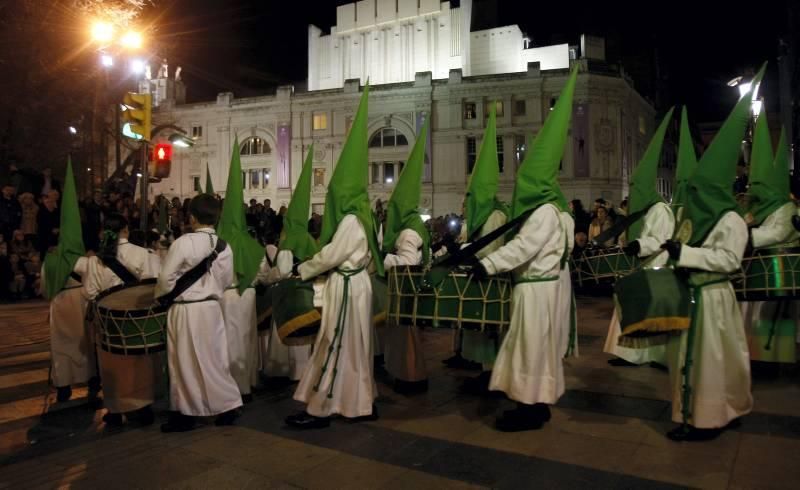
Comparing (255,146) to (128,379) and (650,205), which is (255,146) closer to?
(650,205)

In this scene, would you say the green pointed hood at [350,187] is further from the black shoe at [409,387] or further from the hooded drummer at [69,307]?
the hooded drummer at [69,307]

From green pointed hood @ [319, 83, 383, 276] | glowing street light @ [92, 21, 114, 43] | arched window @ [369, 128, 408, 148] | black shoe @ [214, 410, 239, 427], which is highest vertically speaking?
arched window @ [369, 128, 408, 148]

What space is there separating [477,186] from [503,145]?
3807cm

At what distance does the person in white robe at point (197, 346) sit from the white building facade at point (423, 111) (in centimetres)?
3793

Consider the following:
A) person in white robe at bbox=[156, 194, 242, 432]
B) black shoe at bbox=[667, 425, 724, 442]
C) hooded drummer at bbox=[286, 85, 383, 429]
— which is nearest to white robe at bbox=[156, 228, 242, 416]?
person in white robe at bbox=[156, 194, 242, 432]

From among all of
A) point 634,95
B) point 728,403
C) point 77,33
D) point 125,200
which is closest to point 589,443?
point 728,403

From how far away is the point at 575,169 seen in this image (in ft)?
135

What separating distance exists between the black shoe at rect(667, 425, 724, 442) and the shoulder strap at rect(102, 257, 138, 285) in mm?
5061

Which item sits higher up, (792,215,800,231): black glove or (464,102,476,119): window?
(464,102,476,119): window

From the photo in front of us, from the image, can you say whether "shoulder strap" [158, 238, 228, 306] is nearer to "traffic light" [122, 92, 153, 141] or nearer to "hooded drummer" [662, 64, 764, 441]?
"hooded drummer" [662, 64, 764, 441]

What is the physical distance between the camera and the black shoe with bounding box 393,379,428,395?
6277 mm

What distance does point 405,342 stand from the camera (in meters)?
6.34

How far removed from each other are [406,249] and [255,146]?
45505 millimetres

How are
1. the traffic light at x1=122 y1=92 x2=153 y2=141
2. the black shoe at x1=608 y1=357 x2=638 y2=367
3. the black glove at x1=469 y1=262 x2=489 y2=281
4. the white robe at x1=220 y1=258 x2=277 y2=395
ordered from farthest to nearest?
the traffic light at x1=122 y1=92 x2=153 y2=141, the black shoe at x1=608 y1=357 x2=638 y2=367, the white robe at x1=220 y1=258 x2=277 y2=395, the black glove at x1=469 y1=262 x2=489 y2=281
